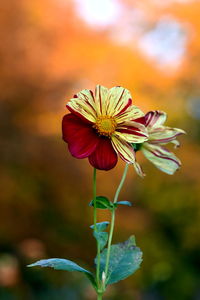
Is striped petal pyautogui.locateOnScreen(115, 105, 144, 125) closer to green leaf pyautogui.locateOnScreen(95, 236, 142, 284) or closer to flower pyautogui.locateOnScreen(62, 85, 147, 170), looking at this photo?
flower pyautogui.locateOnScreen(62, 85, 147, 170)

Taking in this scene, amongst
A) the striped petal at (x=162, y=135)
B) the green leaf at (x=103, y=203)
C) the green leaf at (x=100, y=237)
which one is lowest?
the green leaf at (x=100, y=237)

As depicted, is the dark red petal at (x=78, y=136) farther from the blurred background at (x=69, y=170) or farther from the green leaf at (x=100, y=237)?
the blurred background at (x=69, y=170)

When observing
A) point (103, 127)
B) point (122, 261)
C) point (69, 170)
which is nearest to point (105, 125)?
point (103, 127)

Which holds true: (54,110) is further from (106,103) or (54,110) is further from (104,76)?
(106,103)

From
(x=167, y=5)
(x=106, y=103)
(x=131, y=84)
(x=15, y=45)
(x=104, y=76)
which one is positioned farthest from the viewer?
(x=167, y=5)

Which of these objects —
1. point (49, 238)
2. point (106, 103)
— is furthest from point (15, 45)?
point (106, 103)

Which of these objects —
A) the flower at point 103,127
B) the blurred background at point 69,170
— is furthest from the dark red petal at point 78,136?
the blurred background at point 69,170
